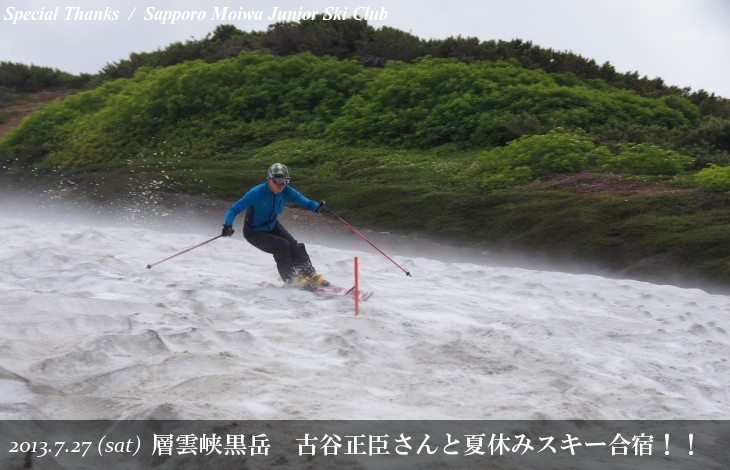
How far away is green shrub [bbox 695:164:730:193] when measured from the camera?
17000 mm

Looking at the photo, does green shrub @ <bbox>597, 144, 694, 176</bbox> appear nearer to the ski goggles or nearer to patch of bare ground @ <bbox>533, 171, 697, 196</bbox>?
patch of bare ground @ <bbox>533, 171, 697, 196</bbox>

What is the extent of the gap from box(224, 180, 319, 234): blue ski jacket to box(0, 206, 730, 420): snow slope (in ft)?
2.99

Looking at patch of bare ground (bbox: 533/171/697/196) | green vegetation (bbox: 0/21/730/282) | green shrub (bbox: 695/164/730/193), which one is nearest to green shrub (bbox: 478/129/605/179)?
green vegetation (bbox: 0/21/730/282)

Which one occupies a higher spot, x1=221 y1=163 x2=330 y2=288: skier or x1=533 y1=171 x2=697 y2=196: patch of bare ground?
x1=533 y1=171 x2=697 y2=196: patch of bare ground

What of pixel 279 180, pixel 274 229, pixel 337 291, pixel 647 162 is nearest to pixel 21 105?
pixel 647 162

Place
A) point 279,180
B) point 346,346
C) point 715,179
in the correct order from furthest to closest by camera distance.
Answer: point 715,179 < point 279,180 < point 346,346

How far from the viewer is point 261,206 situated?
11.9 metres

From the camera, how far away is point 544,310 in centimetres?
1131

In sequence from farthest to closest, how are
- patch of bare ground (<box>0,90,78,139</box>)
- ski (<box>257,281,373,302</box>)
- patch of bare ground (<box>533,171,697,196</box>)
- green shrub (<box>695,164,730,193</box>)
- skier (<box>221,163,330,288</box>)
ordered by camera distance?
patch of bare ground (<box>0,90,78,139</box>)
patch of bare ground (<box>533,171,697,196</box>)
green shrub (<box>695,164,730,193</box>)
skier (<box>221,163,330,288</box>)
ski (<box>257,281,373,302</box>)

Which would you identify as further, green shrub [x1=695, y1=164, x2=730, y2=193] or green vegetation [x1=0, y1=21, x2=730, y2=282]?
green shrub [x1=695, y1=164, x2=730, y2=193]

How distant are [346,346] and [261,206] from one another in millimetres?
3900

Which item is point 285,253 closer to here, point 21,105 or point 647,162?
point 647,162

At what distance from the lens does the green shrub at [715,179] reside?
1700 centimetres

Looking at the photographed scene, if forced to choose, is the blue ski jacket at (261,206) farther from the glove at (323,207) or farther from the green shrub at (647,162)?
the green shrub at (647,162)
